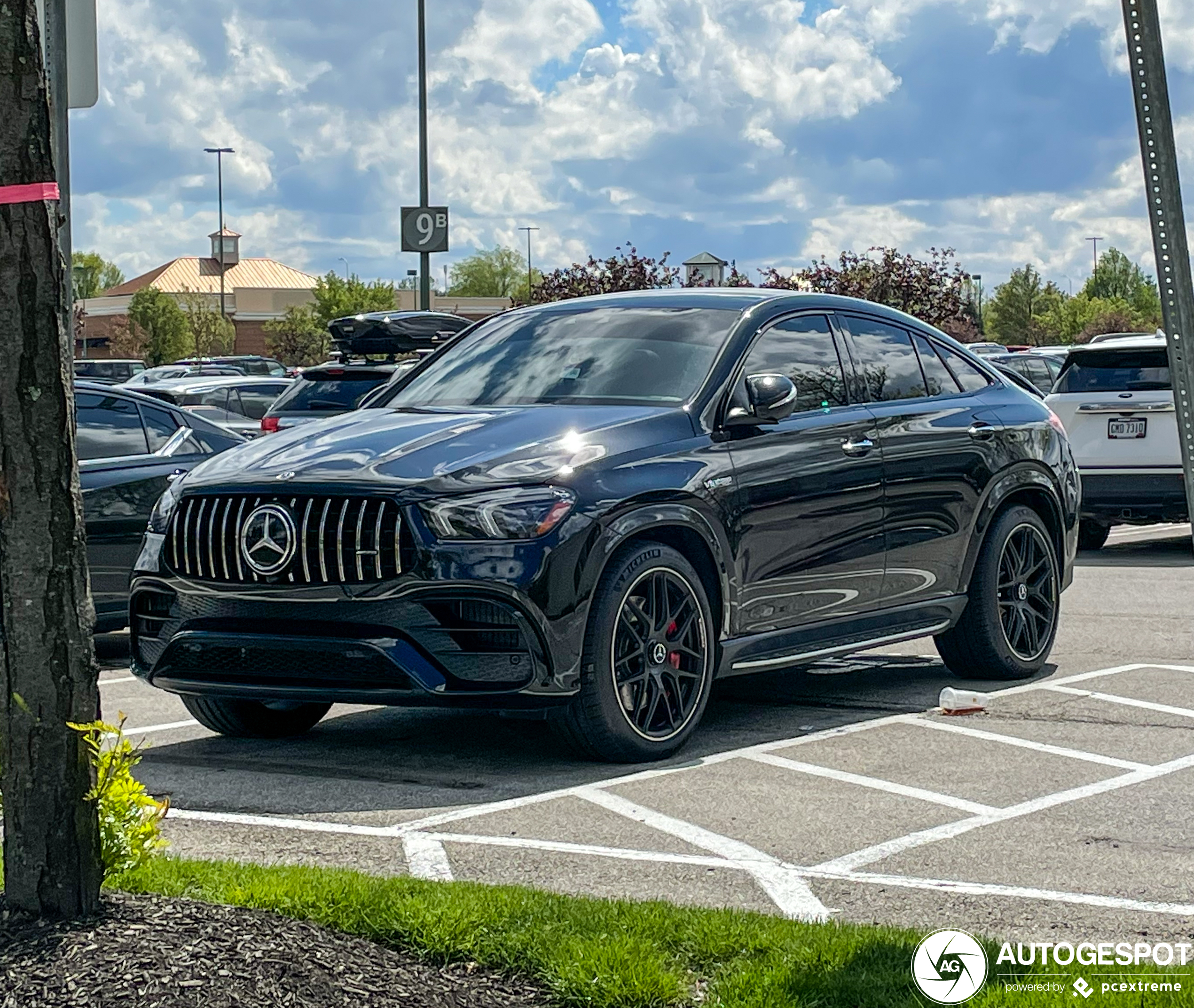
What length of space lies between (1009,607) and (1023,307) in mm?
102460

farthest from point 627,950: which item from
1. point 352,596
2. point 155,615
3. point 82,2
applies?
point 82,2

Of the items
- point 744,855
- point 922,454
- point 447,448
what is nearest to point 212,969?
point 744,855

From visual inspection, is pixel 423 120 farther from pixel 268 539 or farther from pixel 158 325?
pixel 158 325

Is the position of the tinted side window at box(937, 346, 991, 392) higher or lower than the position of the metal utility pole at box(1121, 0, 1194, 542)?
lower

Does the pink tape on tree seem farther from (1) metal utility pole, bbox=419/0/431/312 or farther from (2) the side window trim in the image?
(1) metal utility pole, bbox=419/0/431/312

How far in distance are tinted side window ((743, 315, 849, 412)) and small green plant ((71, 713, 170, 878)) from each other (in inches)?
158

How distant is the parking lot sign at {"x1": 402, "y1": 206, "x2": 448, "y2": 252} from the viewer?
24.1m

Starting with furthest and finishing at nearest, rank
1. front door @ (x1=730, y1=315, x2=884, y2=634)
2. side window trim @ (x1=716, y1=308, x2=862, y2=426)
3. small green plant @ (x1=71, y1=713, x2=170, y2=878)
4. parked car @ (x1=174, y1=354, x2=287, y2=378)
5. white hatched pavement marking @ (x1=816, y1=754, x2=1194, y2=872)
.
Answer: parked car @ (x1=174, y1=354, x2=287, y2=378) < side window trim @ (x1=716, y1=308, x2=862, y2=426) < front door @ (x1=730, y1=315, x2=884, y2=634) < white hatched pavement marking @ (x1=816, y1=754, x2=1194, y2=872) < small green plant @ (x1=71, y1=713, x2=170, y2=878)

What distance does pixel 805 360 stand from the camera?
8211mm

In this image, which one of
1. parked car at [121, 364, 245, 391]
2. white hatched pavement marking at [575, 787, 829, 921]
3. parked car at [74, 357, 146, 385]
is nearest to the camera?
white hatched pavement marking at [575, 787, 829, 921]

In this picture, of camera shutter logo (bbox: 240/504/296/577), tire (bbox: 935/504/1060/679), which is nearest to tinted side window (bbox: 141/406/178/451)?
camera shutter logo (bbox: 240/504/296/577)

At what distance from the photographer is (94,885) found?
13.7 feet

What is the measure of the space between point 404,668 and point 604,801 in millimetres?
830

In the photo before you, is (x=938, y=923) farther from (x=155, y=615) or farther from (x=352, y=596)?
(x=155, y=615)
